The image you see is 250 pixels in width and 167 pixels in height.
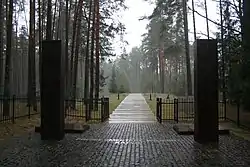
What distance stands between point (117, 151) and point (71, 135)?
342 cm

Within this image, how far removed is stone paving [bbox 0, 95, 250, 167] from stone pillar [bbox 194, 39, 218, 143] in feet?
2.15

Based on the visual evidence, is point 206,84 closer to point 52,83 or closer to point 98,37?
point 52,83

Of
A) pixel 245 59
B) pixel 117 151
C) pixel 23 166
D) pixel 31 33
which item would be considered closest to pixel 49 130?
pixel 117 151

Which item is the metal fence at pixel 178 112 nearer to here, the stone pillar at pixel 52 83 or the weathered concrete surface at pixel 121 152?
the weathered concrete surface at pixel 121 152

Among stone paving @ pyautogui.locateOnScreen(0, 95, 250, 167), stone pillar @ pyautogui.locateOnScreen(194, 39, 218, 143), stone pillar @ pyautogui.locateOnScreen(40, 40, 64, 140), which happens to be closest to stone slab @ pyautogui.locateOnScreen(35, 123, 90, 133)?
stone paving @ pyautogui.locateOnScreen(0, 95, 250, 167)

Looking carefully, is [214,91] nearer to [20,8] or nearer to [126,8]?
[126,8]

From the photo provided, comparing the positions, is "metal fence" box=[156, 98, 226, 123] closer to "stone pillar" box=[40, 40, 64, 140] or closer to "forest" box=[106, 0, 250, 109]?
"forest" box=[106, 0, 250, 109]

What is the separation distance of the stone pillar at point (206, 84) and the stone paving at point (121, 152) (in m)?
0.66

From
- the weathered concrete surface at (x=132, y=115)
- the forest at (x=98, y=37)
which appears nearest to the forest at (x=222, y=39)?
the forest at (x=98, y=37)

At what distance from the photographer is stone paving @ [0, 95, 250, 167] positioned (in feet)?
22.7

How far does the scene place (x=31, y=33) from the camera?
22062mm

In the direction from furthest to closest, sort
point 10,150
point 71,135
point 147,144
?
point 71,135, point 147,144, point 10,150

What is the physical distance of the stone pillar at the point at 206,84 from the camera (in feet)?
33.5

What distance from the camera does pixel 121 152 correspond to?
26.6ft
